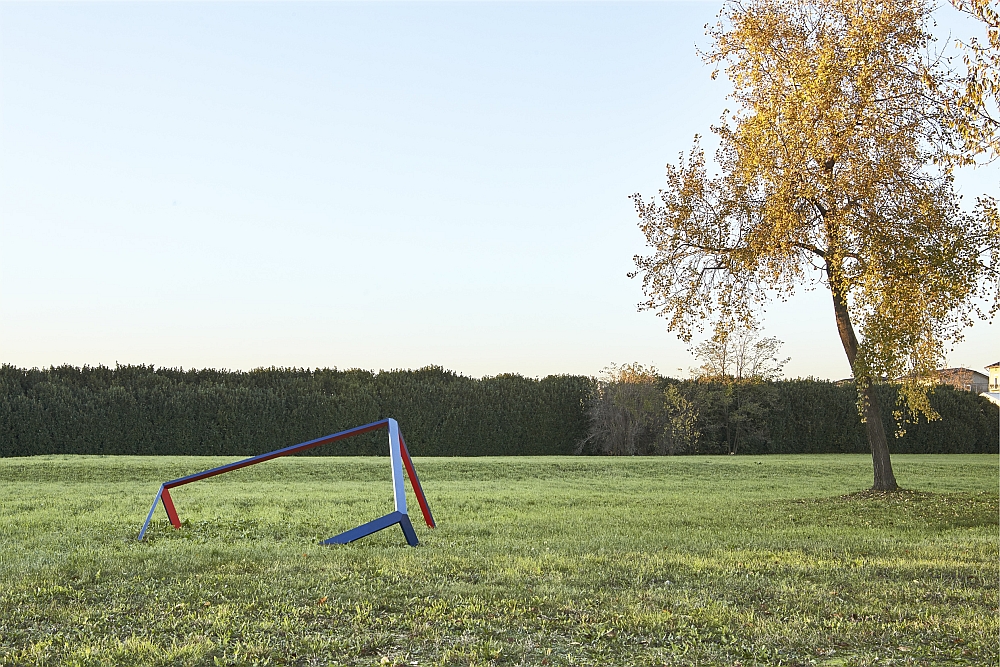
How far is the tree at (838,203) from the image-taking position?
10.7 meters

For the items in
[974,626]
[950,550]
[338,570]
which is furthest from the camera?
[950,550]

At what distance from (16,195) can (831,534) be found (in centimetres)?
1631

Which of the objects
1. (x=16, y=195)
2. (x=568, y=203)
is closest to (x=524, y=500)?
(x=568, y=203)

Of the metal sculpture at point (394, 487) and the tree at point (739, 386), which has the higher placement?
the tree at point (739, 386)

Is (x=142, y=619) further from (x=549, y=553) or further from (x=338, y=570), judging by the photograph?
(x=549, y=553)

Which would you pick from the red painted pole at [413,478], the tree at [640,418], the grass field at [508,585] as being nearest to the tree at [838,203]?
the grass field at [508,585]

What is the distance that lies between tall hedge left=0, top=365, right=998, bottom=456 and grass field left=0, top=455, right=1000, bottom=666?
12820 millimetres

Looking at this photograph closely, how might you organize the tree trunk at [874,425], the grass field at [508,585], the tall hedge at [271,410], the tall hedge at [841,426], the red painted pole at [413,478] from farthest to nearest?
the tall hedge at [841,426] → the tall hedge at [271,410] → the tree trunk at [874,425] → the red painted pole at [413,478] → the grass field at [508,585]

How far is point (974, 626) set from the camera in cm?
437

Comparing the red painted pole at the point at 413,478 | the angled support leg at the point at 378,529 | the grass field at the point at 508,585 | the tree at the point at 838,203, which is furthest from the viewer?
the tree at the point at 838,203

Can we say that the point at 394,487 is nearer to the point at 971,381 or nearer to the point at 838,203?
the point at 838,203

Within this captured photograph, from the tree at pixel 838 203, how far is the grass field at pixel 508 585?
271 cm

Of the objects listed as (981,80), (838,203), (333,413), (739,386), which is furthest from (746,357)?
(981,80)

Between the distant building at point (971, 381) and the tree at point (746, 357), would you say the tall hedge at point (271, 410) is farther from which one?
the distant building at point (971, 381)
